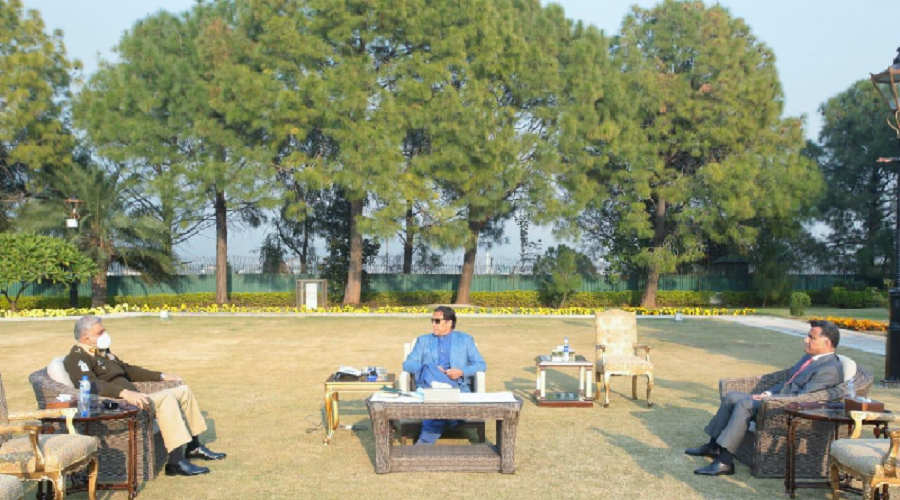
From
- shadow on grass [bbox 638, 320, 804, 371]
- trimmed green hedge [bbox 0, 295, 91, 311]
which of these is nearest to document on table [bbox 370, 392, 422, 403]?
shadow on grass [bbox 638, 320, 804, 371]

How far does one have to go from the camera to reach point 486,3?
2620cm

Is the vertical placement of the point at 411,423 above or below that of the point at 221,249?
below

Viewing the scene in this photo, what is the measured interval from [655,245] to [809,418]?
25394 mm

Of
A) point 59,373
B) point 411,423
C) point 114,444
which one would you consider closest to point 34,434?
point 114,444

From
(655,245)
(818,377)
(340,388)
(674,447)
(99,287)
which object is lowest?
(674,447)

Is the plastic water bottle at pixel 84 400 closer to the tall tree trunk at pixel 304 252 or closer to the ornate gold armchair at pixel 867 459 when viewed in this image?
the ornate gold armchair at pixel 867 459

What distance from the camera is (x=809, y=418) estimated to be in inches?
215

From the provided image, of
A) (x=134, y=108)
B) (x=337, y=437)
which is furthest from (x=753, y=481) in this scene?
(x=134, y=108)

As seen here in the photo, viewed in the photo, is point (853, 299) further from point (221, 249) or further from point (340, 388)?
point (340, 388)

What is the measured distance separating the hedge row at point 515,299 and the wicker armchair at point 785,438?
77.7 ft

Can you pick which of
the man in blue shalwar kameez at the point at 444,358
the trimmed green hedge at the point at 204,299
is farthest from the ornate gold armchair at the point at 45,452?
the trimmed green hedge at the point at 204,299

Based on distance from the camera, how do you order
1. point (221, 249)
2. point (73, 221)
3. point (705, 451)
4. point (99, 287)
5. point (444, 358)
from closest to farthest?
point (705, 451) < point (444, 358) < point (73, 221) < point (99, 287) < point (221, 249)

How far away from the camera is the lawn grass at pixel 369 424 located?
5.77 metres

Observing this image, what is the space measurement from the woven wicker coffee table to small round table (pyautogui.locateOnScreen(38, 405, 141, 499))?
1616 millimetres
